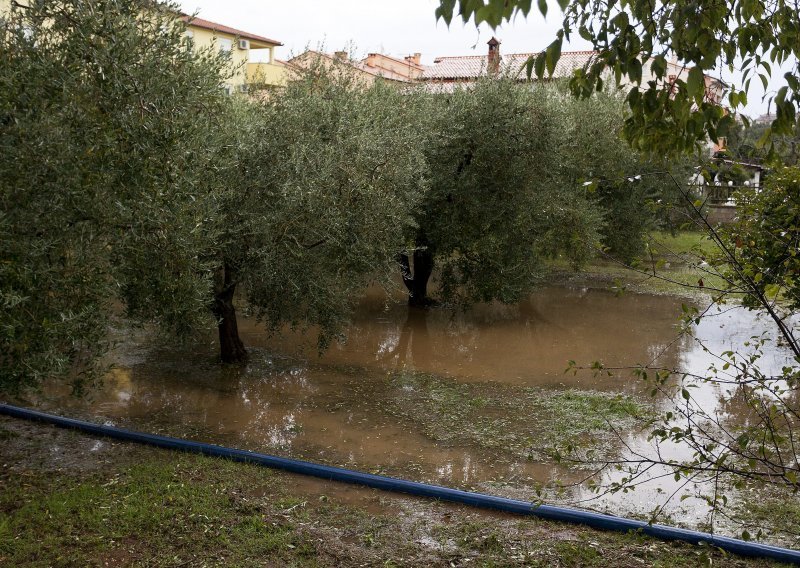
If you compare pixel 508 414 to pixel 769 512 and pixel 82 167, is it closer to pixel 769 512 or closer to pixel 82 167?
pixel 769 512

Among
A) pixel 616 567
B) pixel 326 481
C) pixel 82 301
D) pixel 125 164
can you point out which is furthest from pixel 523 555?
pixel 125 164

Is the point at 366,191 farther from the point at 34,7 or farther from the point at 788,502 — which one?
the point at 788,502

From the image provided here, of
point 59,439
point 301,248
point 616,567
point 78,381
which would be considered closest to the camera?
point 616,567

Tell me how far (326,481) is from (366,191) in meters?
5.20

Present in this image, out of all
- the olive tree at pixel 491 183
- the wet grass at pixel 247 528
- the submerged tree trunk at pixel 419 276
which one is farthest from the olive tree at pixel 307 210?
the submerged tree trunk at pixel 419 276

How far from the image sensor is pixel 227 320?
13.3m

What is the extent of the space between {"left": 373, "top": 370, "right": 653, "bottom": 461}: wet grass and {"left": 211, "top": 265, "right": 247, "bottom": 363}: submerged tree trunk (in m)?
2.85

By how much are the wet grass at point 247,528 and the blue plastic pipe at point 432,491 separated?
11cm

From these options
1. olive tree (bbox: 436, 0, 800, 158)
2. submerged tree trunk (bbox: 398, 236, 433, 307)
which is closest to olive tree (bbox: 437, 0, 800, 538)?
olive tree (bbox: 436, 0, 800, 158)

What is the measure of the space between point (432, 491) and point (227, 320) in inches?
261

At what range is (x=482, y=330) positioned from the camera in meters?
18.1

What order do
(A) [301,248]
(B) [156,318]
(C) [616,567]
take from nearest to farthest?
(C) [616,567], (B) [156,318], (A) [301,248]

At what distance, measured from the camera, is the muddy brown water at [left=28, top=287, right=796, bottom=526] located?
29.9 ft

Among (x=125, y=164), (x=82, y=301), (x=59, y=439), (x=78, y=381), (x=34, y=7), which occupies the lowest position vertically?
(x=59, y=439)
